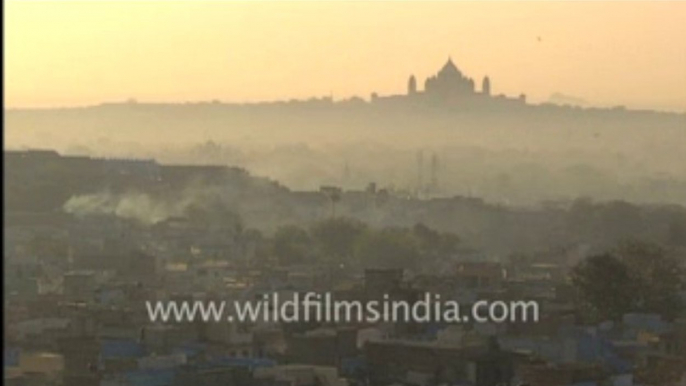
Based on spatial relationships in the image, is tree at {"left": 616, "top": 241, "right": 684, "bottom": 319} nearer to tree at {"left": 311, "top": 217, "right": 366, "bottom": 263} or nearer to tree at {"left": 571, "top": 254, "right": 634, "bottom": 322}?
tree at {"left": 571, "top": 254, "right": 634, "bottom": 322}

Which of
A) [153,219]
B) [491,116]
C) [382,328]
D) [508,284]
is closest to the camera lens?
[382,328]

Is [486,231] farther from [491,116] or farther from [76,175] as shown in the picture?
[76,175]

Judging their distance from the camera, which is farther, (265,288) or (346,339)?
(265,288)

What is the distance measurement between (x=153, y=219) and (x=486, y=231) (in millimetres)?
3191

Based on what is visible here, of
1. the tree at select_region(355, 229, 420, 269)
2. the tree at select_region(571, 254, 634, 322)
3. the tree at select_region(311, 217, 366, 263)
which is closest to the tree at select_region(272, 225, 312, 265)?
the tree at select_region(311, 217, 366, 263)

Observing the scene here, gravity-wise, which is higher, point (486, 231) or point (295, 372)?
point (486, 231)

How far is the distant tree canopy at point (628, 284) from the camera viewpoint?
9.80 meters

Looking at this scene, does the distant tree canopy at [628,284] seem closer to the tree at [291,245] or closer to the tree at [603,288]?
the tree at [603,288]

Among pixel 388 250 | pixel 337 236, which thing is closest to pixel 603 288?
pixel 388 250

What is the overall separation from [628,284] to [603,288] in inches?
8.4

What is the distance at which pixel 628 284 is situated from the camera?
10375 millimetres

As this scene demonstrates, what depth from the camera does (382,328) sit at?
27.1 ft

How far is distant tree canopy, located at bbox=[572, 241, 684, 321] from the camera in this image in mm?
9797

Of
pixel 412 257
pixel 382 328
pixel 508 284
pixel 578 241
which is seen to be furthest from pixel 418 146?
pixel 382 328
